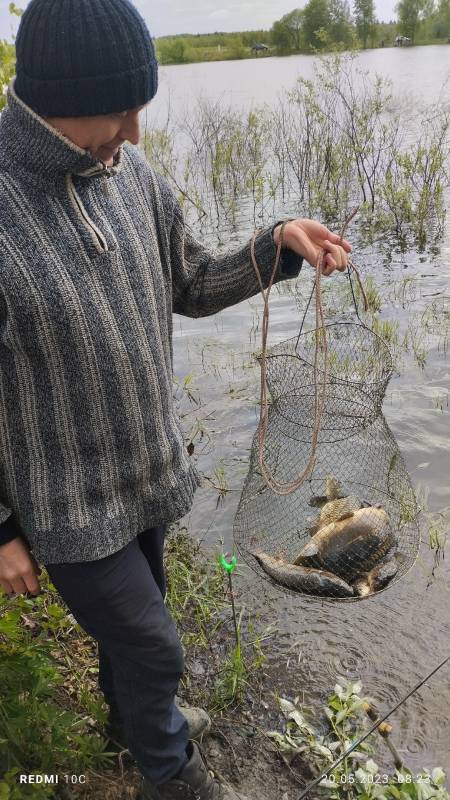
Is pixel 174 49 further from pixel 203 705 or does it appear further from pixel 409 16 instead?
pixel 203 705

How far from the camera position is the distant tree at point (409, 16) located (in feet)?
124

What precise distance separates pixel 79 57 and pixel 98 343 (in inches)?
23.6

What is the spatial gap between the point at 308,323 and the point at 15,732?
534cm

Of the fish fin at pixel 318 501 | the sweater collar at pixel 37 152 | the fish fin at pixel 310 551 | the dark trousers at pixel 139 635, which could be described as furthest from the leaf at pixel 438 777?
the sweater collar at pixel 37 152

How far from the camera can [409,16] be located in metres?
38.2

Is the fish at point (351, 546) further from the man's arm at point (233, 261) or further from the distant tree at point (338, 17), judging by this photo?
the distant tree at point (338, 17)

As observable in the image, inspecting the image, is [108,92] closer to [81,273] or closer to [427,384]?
[81,273]

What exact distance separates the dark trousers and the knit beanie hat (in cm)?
106

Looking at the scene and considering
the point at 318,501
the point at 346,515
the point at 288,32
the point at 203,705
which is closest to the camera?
the point at 203,705

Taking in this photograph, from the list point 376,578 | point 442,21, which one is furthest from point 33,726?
point 442,21

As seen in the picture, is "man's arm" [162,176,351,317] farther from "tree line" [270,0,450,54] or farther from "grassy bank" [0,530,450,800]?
"tree line" [270,0,450,54]

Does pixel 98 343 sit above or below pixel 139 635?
above

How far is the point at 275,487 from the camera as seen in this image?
2.55m

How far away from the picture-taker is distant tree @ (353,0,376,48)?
2769cm
